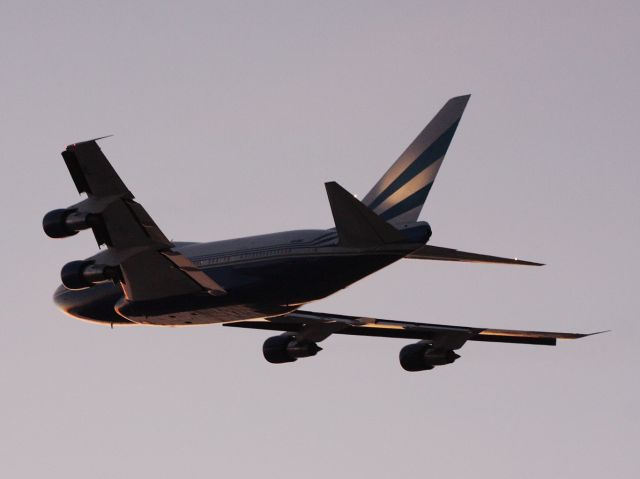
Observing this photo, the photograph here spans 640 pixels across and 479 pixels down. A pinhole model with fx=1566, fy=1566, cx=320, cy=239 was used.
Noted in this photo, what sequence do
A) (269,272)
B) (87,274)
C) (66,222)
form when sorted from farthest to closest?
(87,274) → (269,272) → (66,222)

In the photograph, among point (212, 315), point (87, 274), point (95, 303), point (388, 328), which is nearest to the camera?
point (87, 274)

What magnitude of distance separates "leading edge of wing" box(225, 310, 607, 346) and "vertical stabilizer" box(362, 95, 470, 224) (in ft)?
28.0

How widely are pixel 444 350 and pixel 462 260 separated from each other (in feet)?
36.6

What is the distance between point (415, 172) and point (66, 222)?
12342 mm

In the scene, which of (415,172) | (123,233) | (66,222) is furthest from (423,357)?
(66,222)

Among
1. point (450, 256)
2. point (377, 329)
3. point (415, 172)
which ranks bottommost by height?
point (450, 256)

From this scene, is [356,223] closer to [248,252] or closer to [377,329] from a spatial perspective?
[248,252]

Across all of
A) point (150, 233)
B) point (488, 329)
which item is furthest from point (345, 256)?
point (488, 329)

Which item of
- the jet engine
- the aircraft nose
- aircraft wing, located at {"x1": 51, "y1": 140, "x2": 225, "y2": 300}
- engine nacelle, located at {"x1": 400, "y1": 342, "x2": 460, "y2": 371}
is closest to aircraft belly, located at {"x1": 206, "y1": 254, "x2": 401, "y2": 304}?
aircraft wing, located at {"x1": 51, "y1": 140, "x2": 225, "y2": 300}

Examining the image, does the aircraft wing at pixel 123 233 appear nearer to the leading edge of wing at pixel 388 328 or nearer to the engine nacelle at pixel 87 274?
the engine nacelle at pixel 87 274

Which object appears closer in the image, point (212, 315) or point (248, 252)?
point (248, 252)

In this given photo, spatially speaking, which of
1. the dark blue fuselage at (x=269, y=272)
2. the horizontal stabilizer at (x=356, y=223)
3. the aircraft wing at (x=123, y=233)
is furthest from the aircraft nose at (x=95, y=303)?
the horizontal stabilizer at (x=356, y=223)

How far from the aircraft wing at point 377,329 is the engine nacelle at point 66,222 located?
10.4 meters

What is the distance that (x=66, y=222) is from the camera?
2125 inches
